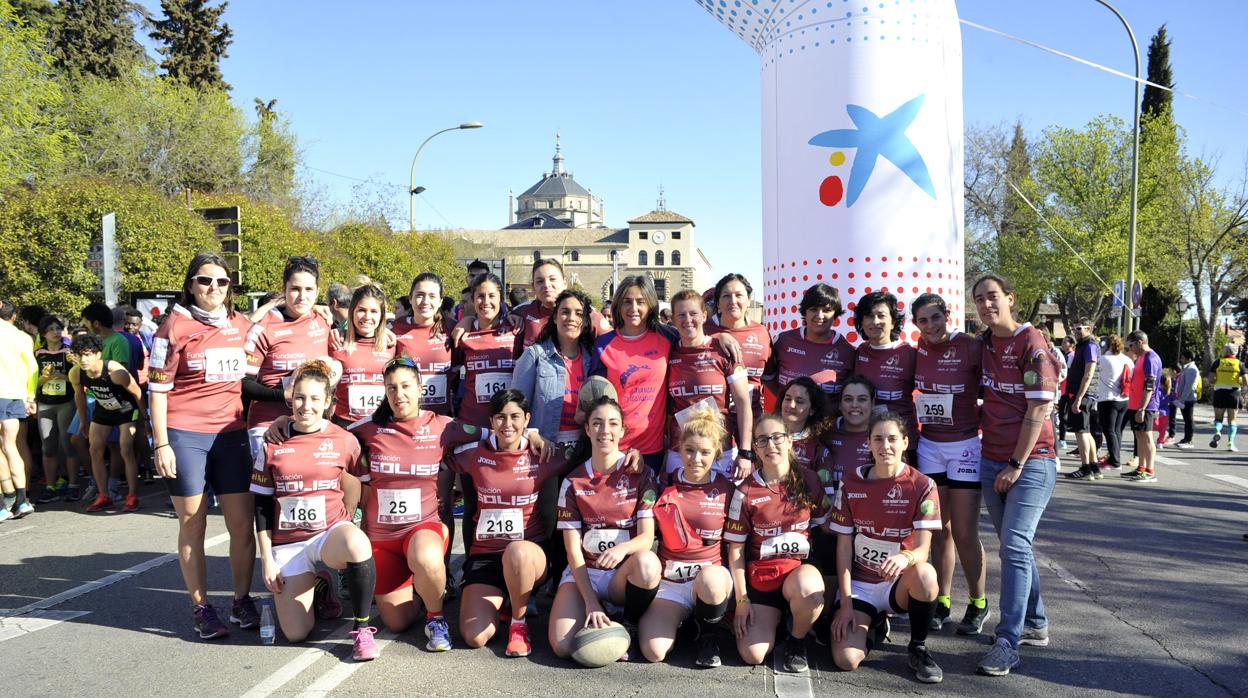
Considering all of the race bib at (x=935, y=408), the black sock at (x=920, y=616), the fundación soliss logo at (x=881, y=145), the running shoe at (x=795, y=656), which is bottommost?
the running shoe at (x=795, y=656)

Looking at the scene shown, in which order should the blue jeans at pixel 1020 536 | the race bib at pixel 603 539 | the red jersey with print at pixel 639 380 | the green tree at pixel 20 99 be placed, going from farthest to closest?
1. the green tree at pixel 20 99
2. the red jersey with print at pixel 639 380
3. the race bib at pixel 603 539
4. the blue jeans at pixel 1020 536

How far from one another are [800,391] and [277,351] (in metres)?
3.02

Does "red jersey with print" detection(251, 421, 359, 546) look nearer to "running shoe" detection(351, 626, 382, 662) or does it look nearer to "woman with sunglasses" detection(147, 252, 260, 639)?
"woman with sunglasses" detection(147, 252, 260, 639)

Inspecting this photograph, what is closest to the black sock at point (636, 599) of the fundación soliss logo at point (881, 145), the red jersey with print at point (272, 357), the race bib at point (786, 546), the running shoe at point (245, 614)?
the race bib at point (786, 546)

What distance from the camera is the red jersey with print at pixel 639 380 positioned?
15.5 feet

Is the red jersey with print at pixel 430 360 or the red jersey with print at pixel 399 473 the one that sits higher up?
the red jersey with print at pixel 430 360

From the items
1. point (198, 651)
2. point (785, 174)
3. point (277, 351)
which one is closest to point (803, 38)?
point (785, 174)

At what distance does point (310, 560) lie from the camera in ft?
14.4

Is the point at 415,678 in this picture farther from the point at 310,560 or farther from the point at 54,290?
the point at 54,290

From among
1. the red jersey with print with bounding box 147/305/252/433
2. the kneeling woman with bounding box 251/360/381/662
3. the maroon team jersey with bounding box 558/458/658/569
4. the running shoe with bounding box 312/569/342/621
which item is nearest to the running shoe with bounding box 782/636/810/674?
the maroon team jersey with bounding box 558/458/658/569

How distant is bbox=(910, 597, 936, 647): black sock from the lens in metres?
3.96

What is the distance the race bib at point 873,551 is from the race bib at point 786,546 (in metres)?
0.26

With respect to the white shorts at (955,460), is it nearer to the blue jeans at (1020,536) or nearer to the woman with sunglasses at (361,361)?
the blue jeans at (1020,536)

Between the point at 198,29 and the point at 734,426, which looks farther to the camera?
the point at 198,29
